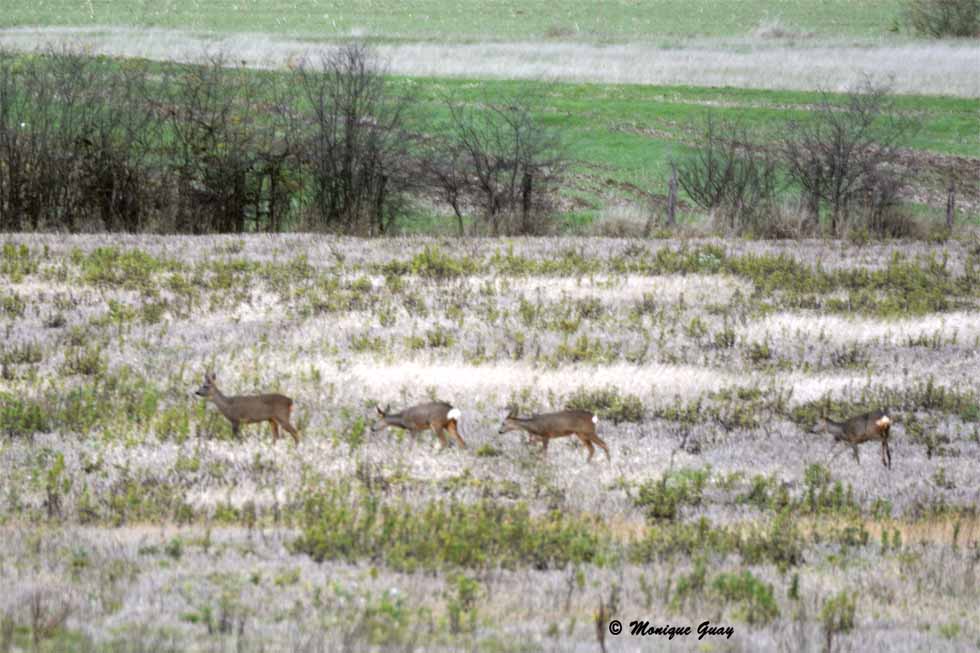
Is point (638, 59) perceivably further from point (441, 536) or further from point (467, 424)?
point (441, 536)

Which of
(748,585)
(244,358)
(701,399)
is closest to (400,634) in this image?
(748,585)

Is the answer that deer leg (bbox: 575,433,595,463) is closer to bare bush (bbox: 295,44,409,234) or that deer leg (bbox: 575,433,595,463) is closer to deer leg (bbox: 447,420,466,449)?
deer leg (bbox: 447,420,466,449)

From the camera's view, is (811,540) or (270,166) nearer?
(811,540)

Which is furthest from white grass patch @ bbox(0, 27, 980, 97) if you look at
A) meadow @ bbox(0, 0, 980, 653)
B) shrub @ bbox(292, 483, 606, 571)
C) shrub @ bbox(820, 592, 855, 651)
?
shrub @ bbox(820, 592, 855, 651)

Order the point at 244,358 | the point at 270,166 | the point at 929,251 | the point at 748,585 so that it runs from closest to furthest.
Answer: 1. the point at 748,585
2. the point at 244,358
3. the point at 929,251
4. the point at 270,166

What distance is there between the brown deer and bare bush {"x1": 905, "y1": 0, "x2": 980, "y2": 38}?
7027 cm

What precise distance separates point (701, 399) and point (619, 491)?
136 inches

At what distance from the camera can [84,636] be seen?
691 centimetres

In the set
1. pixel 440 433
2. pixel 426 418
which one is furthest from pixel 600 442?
pixel 426 418

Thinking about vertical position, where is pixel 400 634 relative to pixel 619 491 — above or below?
above

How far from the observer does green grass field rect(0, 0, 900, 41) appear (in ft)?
259

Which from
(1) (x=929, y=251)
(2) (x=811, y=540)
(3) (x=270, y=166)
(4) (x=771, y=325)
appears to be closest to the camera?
(2) (x=811, y=540)

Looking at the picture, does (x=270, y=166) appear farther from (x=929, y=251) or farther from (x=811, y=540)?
(x=811, y=540)

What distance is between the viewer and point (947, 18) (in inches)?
3007
